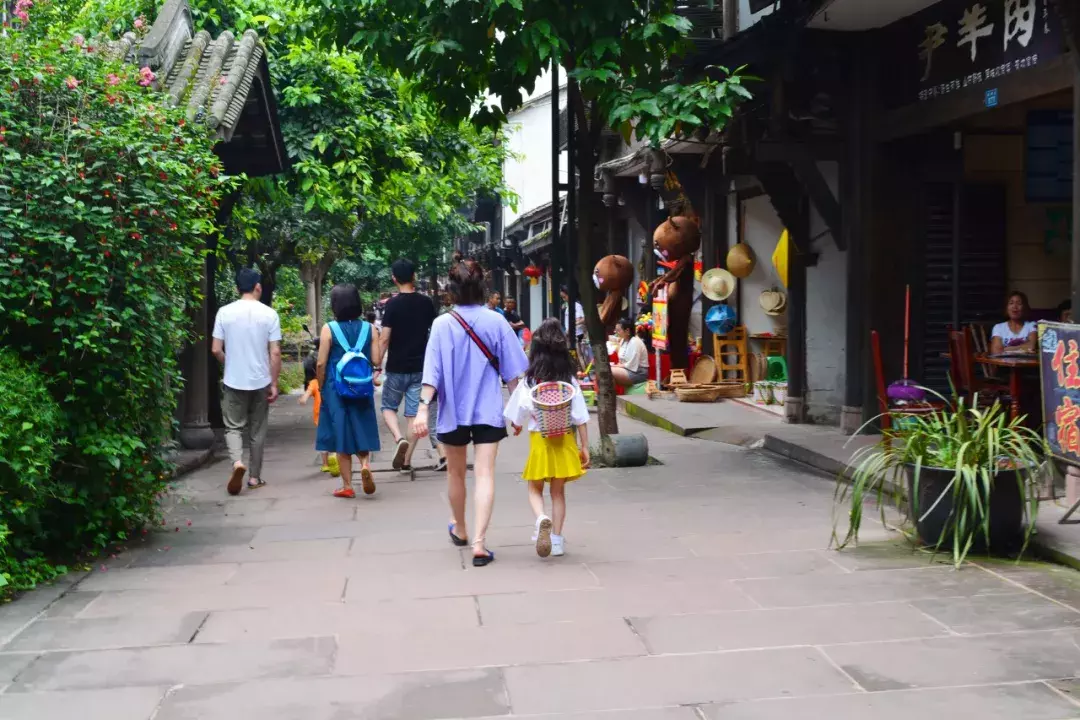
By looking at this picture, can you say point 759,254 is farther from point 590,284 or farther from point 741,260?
point 590,284

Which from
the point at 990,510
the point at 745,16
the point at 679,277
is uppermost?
the point at 745,16

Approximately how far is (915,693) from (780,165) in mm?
8947

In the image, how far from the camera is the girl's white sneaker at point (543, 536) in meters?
6.83

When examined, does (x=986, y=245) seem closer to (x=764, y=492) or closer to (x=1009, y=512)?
(x=764, y=492)

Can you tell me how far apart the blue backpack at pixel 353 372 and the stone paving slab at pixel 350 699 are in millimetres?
4814

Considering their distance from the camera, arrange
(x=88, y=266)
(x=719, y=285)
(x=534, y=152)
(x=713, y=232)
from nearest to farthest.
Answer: (x=88, y=266), (x=719, y=285), (x=713, y=232), (x=534, y=152)

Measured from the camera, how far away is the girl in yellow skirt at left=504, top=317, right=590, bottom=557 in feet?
22.8

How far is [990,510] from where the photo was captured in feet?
21.7

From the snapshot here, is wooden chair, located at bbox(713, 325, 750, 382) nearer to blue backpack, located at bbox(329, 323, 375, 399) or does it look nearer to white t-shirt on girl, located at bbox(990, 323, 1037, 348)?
white t-shirt on girl, located at bbox(990, 323, 1037, 348)

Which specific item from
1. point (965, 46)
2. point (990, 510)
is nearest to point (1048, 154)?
point (965, 46)

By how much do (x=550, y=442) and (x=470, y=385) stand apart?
0.58m

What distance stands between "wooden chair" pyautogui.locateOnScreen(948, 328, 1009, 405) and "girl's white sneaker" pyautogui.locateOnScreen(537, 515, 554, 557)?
4901 mm

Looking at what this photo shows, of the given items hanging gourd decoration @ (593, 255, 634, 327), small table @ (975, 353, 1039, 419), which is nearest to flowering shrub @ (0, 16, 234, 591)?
small table @ (975, 353, 1039, 419)

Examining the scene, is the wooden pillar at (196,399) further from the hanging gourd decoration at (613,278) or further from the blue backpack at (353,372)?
the hanging gourd decoration at (613,278)
